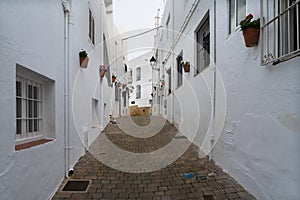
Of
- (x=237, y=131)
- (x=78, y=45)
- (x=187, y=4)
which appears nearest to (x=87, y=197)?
(x=237, y=131)

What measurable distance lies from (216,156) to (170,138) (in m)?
3.13

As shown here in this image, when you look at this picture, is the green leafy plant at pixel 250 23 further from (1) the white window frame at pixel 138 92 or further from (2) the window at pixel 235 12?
(1) the white window frame at pixel 138 92

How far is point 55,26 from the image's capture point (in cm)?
322

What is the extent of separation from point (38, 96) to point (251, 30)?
129 inches

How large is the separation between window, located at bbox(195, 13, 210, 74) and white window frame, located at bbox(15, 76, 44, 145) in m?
3.91

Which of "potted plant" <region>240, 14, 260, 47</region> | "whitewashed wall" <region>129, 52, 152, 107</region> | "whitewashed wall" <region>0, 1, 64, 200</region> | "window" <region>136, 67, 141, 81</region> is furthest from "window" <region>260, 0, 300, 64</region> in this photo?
"window" <region>136, 67, 141, 81</region>

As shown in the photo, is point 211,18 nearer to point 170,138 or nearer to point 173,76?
point 170,138

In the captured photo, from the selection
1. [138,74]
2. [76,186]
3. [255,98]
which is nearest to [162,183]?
[76,186]

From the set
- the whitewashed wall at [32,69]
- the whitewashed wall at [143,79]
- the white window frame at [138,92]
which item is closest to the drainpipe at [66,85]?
the whitewashed wall at [32,69]

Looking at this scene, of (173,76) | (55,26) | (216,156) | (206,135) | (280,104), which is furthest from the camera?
(173,76)

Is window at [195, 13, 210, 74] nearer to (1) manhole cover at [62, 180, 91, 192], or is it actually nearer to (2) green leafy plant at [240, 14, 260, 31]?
(2) green leafy plant at [240, 14, 260, 31]

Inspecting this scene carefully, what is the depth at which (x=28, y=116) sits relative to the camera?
9.41 ft

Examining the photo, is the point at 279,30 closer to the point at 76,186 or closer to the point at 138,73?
the point at 76,186

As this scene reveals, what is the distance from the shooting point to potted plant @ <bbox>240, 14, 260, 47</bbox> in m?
2.70
